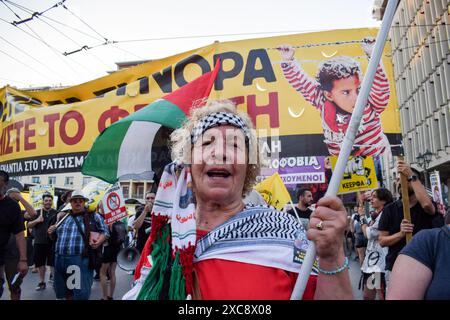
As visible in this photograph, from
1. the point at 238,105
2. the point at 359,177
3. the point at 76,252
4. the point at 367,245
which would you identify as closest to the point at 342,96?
the point at 238,105

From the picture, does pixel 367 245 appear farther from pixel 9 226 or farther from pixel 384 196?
pixel 9 226

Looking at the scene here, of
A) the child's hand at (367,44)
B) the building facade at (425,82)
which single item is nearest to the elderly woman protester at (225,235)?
the child's hand at (367,44)

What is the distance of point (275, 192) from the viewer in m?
6.06

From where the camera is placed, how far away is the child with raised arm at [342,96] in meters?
3.92

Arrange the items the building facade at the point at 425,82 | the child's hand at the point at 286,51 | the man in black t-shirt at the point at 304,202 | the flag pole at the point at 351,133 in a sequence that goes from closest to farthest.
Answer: the flag pole at the point at 351,133 → the child's hand at the point at 286,51 → the man in black t-shirt at the point at 304,202 → the building facade at the point at 425,82

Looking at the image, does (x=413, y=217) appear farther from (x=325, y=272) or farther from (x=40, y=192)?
(x=40, y=192)

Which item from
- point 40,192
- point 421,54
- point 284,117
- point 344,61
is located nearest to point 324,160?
point 284,117

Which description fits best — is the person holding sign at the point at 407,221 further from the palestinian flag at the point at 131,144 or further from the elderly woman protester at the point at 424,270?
the palestinian flag at the point at 131,144

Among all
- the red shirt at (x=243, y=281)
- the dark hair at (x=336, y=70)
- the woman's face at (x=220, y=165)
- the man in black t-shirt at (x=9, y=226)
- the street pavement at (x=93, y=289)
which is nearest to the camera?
the red shirt at (x=243, y=281)

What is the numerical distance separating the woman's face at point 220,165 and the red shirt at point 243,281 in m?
0.30

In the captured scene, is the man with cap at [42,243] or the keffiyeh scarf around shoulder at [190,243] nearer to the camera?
the keffiyeh scarf around shoulder at [190,243]

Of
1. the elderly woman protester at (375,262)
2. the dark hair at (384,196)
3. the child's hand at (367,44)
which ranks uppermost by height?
the child's hand at (367,44)

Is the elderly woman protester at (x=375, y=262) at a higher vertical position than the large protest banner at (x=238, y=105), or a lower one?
lower

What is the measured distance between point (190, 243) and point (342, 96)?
9.74ft
